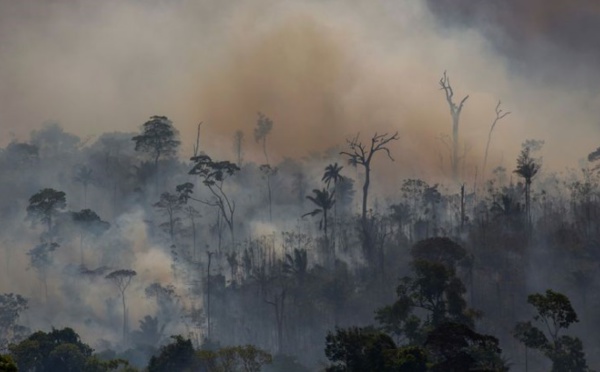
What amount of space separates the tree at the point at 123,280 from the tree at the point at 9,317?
13256 millimetres

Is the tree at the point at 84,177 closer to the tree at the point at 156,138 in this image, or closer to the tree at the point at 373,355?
the tree at the point at 156,138

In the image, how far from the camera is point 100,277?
14850 cm

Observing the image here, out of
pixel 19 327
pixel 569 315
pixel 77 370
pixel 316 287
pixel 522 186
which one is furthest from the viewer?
pixel 522 186

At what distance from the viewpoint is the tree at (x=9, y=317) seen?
13525cm

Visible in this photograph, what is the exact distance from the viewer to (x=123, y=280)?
14738 centimetres

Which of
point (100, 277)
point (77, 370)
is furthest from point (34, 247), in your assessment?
point (77, 370)

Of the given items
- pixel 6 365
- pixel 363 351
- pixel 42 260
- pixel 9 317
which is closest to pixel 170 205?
pixel 42 260

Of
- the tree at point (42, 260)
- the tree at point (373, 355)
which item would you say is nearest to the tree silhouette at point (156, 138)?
the tree at point (42, 260)

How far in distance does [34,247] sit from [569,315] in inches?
4496

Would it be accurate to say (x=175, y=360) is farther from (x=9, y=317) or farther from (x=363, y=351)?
(x=9, y=317)

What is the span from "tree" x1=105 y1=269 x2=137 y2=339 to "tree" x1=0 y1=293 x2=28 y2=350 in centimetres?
1326

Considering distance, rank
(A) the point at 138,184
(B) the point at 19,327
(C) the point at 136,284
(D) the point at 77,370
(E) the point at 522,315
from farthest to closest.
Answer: (A) the point at 138,184 < (C) the point at 136,284 < (B) the point at 19,327 < (E) the point at 522,315 < (D) the point at 77,370

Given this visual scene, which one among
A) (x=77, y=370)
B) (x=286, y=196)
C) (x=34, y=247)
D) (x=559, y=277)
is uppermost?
(x=286, y=196)

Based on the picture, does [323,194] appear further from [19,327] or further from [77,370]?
[77,370]
